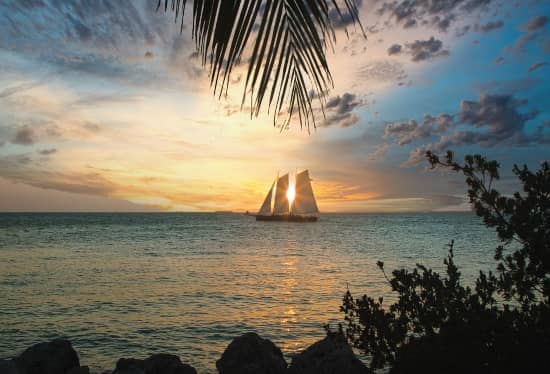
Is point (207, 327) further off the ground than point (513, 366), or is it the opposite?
point (513, 366)

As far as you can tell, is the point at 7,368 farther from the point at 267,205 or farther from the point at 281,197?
the point at 267,205

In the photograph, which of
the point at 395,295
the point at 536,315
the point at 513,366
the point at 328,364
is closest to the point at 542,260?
the point at 536,315

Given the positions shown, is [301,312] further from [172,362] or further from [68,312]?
[68,312]

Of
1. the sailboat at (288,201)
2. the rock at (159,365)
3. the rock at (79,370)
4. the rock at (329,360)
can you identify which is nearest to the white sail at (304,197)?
the sailboat at (288,201)

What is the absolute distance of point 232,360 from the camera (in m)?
7.25

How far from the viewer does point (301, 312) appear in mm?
13320

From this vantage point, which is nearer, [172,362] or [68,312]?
[172,362]

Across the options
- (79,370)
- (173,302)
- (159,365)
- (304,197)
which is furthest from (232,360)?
(304,197)

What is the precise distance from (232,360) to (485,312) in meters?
4.41

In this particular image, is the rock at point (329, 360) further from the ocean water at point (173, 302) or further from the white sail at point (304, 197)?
the white sail at point (304, 197)

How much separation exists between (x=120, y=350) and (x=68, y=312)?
15.3 feet

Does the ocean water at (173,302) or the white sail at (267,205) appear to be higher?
the white sail at (267,205)

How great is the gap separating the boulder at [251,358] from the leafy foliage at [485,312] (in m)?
2.19

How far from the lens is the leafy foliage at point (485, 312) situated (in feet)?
13.4
